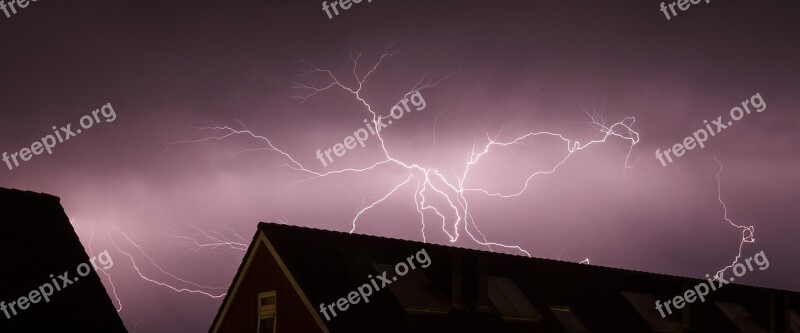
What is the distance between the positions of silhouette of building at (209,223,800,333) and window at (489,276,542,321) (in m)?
0.04

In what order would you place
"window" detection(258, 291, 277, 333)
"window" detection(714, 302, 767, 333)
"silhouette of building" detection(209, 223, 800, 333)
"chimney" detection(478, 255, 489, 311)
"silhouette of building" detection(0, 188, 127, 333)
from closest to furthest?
"silhouette of building" detection(209, 223, 800, 333)
"silhouette of building" detection(0, 188, 127, 333)
"window" detection(258, 291, 277, 333)
"chimney" detection(478, 255, 489, 311)
"window" detection(714, 302, 767, 333)

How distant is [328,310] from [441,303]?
3530mm

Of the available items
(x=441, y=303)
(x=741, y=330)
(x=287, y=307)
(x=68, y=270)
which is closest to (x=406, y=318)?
(x=441, y=303)

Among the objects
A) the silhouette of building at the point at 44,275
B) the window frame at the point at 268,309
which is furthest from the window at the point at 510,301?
the silhouette of building at the point at 44,275

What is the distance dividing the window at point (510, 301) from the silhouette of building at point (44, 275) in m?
10.1

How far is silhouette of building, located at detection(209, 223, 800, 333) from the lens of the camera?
2191 centimetres

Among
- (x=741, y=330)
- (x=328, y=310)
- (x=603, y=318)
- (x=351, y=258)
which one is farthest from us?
(x=741, y=330)

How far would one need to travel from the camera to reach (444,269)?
24750mm

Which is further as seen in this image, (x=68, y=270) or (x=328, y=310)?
(x=68, y=270)

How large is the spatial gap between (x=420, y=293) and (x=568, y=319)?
5162 millimetres

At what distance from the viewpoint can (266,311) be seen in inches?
905

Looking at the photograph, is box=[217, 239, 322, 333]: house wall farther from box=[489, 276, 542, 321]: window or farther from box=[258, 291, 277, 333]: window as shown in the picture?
box=[489, 276, 542, 321]: window

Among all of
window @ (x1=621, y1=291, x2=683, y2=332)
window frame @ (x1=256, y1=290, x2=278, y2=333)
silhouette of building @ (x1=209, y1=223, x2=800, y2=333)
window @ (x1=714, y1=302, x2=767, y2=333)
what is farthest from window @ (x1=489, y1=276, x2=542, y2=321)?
window @ (x1=714, y1=302, x2=767, y2=333)

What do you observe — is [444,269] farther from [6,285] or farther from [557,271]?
[6,285]
